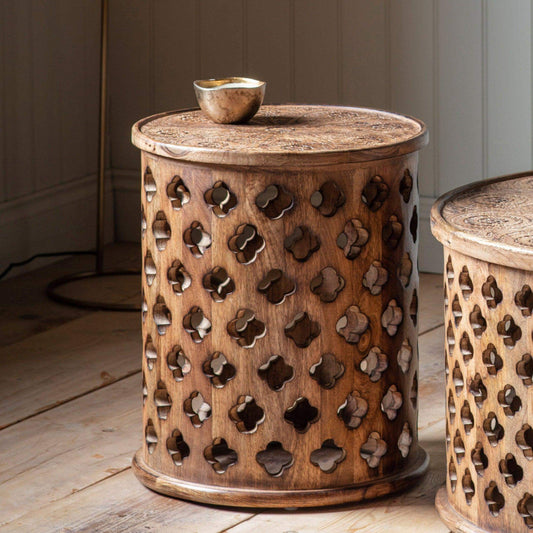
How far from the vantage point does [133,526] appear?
1.69m

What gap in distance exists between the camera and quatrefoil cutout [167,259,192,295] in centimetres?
170

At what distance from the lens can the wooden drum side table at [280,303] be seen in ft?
5.37

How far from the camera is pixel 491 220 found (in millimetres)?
1546

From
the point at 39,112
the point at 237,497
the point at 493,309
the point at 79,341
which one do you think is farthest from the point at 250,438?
the point at 39,112

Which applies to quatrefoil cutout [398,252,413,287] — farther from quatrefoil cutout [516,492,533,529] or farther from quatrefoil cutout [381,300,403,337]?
quatrefoil cutout [516,492,533,529]

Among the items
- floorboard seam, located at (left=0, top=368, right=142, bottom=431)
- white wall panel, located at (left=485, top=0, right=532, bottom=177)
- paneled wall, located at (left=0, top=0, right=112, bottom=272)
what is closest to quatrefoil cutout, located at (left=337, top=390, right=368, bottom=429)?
floorboard seam, located at (left=0, top=368, right=142, bottom=431)

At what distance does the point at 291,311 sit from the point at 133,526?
0.37 meters

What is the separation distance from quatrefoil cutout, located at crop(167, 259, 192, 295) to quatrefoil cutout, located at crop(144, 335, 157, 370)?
0.34ft

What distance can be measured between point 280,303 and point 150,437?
12.4 inches

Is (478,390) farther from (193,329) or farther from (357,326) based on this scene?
(193,329)

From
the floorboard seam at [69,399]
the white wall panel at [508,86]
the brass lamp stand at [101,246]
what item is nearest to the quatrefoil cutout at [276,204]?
the floorboard seam at [69,399]

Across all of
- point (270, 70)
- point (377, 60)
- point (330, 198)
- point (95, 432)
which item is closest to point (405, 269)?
point (330, 198)

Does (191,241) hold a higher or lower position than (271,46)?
lower

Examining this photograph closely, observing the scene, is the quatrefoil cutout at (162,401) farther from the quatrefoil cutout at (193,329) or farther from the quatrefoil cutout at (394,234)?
the quatrefoil cutout at (394,234)
